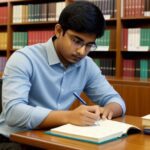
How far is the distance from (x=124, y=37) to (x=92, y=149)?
2574mm

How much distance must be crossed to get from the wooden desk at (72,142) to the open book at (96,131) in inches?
0.9

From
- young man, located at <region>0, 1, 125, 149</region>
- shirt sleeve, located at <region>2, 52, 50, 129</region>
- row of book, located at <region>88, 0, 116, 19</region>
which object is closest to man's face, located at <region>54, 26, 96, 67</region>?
young man, located at <region>0, 1, 125, 149</region>

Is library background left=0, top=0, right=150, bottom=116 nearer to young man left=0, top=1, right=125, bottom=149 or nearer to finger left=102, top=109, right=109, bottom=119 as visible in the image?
young man left=0, top=1, right=125, bottom=149

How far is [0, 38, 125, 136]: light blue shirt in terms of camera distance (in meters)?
1.39

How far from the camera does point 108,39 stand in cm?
363

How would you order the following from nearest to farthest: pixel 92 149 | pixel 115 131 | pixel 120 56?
pixel 92 149 < pixel 115 131 < pixel 120 56

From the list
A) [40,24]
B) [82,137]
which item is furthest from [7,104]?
[40,24]

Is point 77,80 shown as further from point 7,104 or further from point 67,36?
point 7,104

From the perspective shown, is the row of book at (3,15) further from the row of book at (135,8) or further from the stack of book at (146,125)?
the stack of book at (146,125)

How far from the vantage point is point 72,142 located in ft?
3.78

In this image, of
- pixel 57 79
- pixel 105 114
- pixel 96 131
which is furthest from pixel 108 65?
pixel 96 131

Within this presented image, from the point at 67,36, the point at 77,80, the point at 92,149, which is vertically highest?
the point at 67,36

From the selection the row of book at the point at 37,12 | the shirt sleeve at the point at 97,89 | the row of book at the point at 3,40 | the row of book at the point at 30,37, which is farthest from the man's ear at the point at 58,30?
the row of book at the point at 3,40

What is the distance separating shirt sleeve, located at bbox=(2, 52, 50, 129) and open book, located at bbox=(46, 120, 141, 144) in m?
0.12
